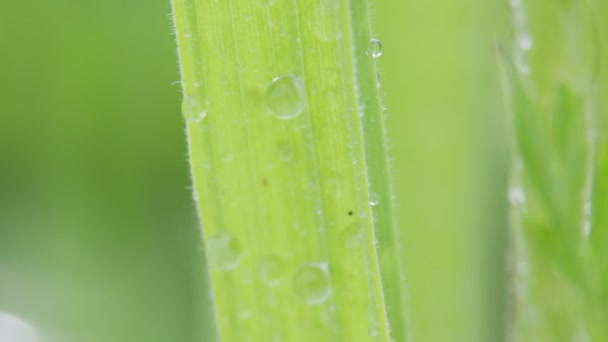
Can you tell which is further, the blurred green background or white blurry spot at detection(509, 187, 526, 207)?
the blurred green background

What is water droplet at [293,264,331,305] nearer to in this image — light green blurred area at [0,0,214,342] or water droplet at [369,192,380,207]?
water droplet at [369,192,380,207]

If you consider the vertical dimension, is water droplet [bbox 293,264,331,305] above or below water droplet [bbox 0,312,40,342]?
above

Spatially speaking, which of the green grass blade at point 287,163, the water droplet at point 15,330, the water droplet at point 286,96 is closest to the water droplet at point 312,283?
the green grass blade at point 287,163

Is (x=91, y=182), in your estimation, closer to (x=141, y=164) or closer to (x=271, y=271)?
(x=141, y=164)

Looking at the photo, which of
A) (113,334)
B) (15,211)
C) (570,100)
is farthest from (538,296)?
(15,211)

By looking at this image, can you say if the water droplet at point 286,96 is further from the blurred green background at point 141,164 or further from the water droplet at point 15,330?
the water droplet at point 15,330

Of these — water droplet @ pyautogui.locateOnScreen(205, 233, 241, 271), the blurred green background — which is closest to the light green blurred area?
the blurred green background

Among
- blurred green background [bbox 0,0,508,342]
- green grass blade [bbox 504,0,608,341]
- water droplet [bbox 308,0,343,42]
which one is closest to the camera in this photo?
water droplet [bbox 308,0,343,42]

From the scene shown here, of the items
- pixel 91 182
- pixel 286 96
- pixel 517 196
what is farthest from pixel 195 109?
pixel 91 182

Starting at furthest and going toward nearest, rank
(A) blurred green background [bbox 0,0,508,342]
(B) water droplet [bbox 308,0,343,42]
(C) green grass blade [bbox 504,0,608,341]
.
Answer: (A) blurred green background [bbox 0,0,508,342] → (C) green grass blade [bbox 504,0,608,341] → (B) water droplet [bbox 308,0,343,42]
